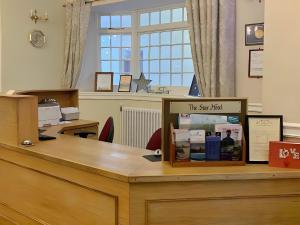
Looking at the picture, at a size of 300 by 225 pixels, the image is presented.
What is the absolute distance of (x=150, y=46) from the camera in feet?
20.3

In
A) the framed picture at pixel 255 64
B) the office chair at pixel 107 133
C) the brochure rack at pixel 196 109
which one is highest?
the framed picture at pixel 255 64

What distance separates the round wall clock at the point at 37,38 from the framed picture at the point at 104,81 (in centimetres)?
90

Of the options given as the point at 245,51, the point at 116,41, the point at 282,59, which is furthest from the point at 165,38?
the point at 282,59

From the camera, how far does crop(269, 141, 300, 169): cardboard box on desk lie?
2.51 metres

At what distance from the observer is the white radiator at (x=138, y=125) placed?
5.58 meters

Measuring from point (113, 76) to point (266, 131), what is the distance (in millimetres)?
4057

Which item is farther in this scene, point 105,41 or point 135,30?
point 105,41

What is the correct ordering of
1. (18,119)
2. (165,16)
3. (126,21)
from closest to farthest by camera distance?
(18,119) → (165,16) → (126,21)

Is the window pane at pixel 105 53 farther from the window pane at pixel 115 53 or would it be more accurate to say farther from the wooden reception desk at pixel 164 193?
the wooden reception desk at pixel 164 193

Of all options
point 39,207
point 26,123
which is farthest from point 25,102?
point 39,207

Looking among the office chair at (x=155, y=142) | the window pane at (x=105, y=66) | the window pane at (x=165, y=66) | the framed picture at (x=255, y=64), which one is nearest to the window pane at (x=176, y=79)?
the window pane at (x=165, y=66)

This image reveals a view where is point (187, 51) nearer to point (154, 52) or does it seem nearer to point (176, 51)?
point (176, 51)

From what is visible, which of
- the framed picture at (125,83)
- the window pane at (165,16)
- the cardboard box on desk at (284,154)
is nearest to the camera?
the cardboard box on desk at (284,154)

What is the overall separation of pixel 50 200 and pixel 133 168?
77cm
